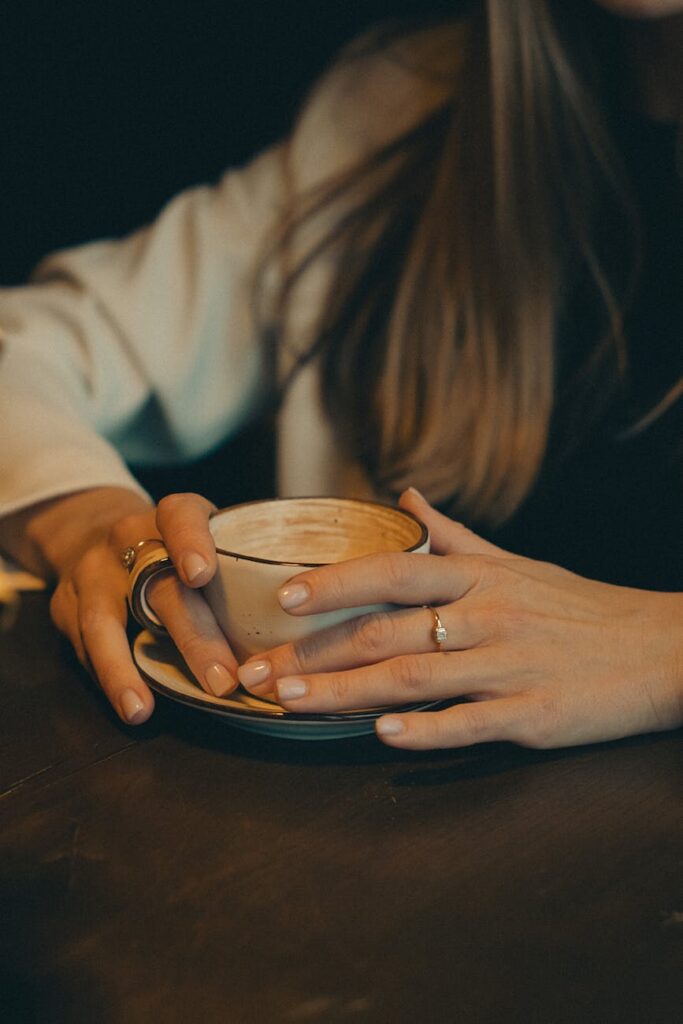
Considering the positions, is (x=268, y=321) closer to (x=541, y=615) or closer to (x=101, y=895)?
(x=541, y=615)

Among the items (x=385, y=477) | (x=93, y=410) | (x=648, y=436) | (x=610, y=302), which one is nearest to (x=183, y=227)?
(x=93, y=410)

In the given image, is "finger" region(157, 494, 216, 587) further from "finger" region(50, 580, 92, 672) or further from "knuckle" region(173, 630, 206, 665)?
"finger" region(50, 580, 92, 672)

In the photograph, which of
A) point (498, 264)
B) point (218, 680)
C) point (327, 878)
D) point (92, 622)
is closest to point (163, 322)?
point (498, 264)

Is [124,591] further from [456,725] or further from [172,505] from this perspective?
[456,725]

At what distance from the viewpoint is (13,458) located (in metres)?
0.94

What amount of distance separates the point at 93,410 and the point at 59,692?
0.65 m

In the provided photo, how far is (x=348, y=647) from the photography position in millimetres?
576

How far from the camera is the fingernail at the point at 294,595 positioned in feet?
1.74

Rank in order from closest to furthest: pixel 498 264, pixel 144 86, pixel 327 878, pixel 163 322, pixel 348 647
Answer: pixel 327 878 → pixel 348 647 → pixel 498 264 → pixel 163 322 → pixel 144 86

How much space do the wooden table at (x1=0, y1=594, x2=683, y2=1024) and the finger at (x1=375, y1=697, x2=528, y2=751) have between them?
20 millimetres

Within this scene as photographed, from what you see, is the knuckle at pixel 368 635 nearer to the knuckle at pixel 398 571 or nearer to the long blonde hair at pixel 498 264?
the knuckle at pixel 398 571

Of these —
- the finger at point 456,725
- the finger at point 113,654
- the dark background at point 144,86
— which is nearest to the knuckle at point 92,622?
the finger at point 113,654

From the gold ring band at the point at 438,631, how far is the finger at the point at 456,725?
0.14ft

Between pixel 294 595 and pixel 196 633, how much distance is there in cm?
10
